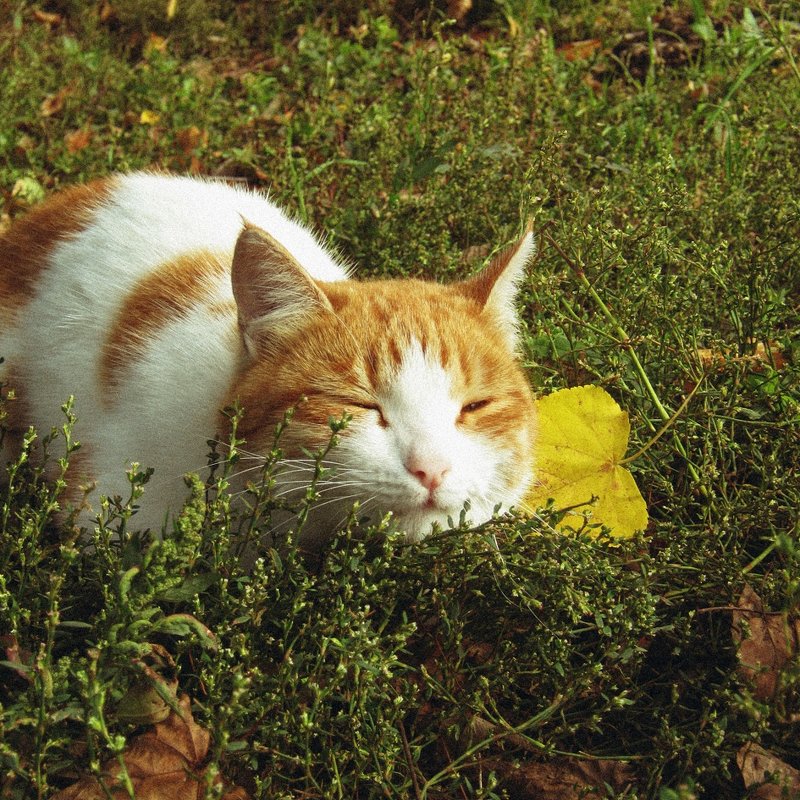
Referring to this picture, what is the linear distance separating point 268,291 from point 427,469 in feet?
1.93

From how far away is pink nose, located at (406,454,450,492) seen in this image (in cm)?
192

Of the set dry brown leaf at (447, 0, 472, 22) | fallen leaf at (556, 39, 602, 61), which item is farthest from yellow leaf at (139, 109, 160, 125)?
fallen leaf at (556, 39, 602, 61)

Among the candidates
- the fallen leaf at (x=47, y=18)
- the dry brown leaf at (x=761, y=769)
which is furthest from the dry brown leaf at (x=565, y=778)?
the fallen leaf at (x=47, y=18)

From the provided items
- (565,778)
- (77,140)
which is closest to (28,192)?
Answer: (77,140)

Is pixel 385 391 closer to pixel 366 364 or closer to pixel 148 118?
pixel 366 364

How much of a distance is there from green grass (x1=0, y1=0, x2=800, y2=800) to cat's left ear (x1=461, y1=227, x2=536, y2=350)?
0.41ft

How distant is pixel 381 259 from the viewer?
3408mm

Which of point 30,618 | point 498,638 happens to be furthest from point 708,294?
point 30,618

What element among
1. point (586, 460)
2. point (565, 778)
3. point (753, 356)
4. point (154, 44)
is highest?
point (154, 44)

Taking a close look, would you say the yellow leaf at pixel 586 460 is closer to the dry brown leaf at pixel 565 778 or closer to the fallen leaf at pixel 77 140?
the dry brown leaf at pixel 565 778

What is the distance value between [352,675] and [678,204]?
1763 millimetres

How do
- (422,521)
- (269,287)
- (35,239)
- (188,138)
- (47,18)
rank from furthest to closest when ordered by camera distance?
(47,18) → (188,138) → (35,239) → (269,287) → (422,521)

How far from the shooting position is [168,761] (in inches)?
69.7

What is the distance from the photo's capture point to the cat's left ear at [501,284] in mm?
2338
